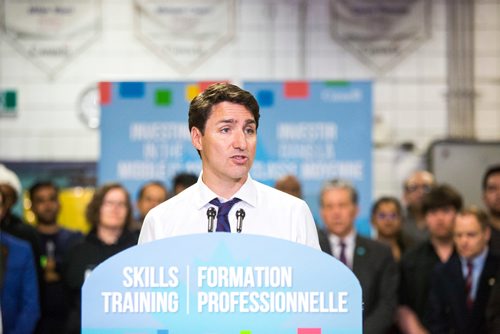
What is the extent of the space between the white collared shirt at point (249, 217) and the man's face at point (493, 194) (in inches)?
108

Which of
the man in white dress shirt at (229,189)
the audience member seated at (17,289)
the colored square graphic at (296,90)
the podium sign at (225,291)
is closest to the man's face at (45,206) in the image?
the audience member seated at (17,289)

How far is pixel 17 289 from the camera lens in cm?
436

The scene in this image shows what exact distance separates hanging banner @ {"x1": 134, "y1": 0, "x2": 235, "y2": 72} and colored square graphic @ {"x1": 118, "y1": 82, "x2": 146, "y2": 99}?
2.58 m

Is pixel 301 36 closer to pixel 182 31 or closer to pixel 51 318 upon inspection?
pixel 182 31

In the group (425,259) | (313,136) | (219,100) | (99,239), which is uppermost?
(313,136)

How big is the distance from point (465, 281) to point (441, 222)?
0.46 m

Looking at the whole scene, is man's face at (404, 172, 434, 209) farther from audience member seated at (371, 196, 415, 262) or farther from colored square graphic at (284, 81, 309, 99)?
colored square graphic at (284, 81, 309, 99)

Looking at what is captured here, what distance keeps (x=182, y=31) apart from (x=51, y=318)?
3.43 m


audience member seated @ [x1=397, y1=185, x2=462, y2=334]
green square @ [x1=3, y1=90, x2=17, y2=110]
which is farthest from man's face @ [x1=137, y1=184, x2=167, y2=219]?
green square @ [x1=3, y1=90, x2=17, y2=110]

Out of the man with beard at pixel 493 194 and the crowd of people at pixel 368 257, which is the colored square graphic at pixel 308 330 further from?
the man with beard at pixel 493 194

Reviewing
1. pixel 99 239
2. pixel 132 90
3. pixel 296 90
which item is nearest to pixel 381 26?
pixel 296 90

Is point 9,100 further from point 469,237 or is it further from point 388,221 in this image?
point 469,237

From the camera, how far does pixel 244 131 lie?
7.24 feet

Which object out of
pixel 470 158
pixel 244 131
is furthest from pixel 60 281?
pixel 470 158
